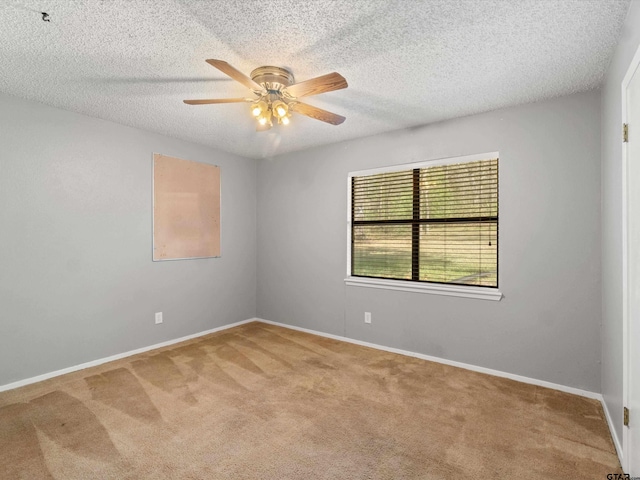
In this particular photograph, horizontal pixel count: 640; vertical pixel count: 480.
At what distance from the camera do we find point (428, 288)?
3465 mm

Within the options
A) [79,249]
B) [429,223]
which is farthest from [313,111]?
[79,249]

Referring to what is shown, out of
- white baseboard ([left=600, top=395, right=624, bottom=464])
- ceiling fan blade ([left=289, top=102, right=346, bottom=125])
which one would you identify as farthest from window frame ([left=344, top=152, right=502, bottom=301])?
ceiling fan blade ([left=289, top=102, right=346, bottom=125])

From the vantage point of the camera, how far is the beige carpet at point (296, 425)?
72.2 inches

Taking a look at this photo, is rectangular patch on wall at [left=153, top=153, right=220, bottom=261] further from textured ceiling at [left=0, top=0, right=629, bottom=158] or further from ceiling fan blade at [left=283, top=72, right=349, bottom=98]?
ceiling fan blade at [left=283, top=72, right=349, bottom=98]

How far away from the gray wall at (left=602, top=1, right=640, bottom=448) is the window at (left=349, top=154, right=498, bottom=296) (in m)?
0.86

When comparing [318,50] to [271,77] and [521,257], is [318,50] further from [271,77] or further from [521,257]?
[521,257]

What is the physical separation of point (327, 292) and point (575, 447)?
2.74m

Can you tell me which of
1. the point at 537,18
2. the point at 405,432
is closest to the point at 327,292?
the point at 405,432

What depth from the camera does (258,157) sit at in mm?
4930

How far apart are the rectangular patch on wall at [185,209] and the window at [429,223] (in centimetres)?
183

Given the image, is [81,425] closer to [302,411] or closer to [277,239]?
[302,411]

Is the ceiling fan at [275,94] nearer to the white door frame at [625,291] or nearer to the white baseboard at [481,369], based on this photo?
the white door frame at [625,291]

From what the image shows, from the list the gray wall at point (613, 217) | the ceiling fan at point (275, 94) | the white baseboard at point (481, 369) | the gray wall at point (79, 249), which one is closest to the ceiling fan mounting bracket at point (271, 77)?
the ceiling fan at point (275, 94)

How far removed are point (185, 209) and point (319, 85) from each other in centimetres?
268
